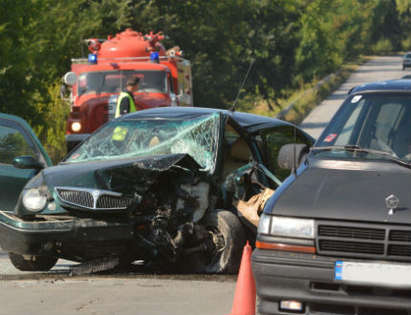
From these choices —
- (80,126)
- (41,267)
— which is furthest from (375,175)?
(80,126)

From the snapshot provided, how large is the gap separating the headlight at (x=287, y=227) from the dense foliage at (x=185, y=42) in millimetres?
10428

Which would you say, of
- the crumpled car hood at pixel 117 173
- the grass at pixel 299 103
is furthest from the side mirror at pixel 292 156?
the grass at pixel 299 103

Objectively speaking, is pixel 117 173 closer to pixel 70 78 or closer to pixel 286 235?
pixel 286 235

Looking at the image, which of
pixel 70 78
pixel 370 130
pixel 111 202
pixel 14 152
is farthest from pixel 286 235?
pixel 70 78

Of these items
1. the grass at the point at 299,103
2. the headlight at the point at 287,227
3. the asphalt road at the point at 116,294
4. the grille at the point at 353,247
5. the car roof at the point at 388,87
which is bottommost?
the grass at the point at 299,103

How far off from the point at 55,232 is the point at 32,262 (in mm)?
1031

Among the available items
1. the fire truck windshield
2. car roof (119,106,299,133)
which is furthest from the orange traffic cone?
the fire truck windshield

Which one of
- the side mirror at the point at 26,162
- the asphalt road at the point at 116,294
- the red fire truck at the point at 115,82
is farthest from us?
the red fire truck at the point at 115,82

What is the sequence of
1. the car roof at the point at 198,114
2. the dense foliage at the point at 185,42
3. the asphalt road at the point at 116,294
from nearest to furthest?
the asphalt road at the point at 116,294 < the car roof at the point at 198,114 < the dense foliage at the point at 185,42

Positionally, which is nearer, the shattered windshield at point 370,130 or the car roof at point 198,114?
the shattered windshield at point 370,130

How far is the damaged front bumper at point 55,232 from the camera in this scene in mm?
8453

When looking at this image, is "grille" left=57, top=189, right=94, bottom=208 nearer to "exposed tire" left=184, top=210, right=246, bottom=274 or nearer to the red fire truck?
"exposed tire" left=184, top=210, right=246, bottom=274

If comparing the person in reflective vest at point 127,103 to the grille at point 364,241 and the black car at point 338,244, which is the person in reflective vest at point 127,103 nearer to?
the black car at point 338,244

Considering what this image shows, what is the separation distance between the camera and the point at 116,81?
1931 centimetres
